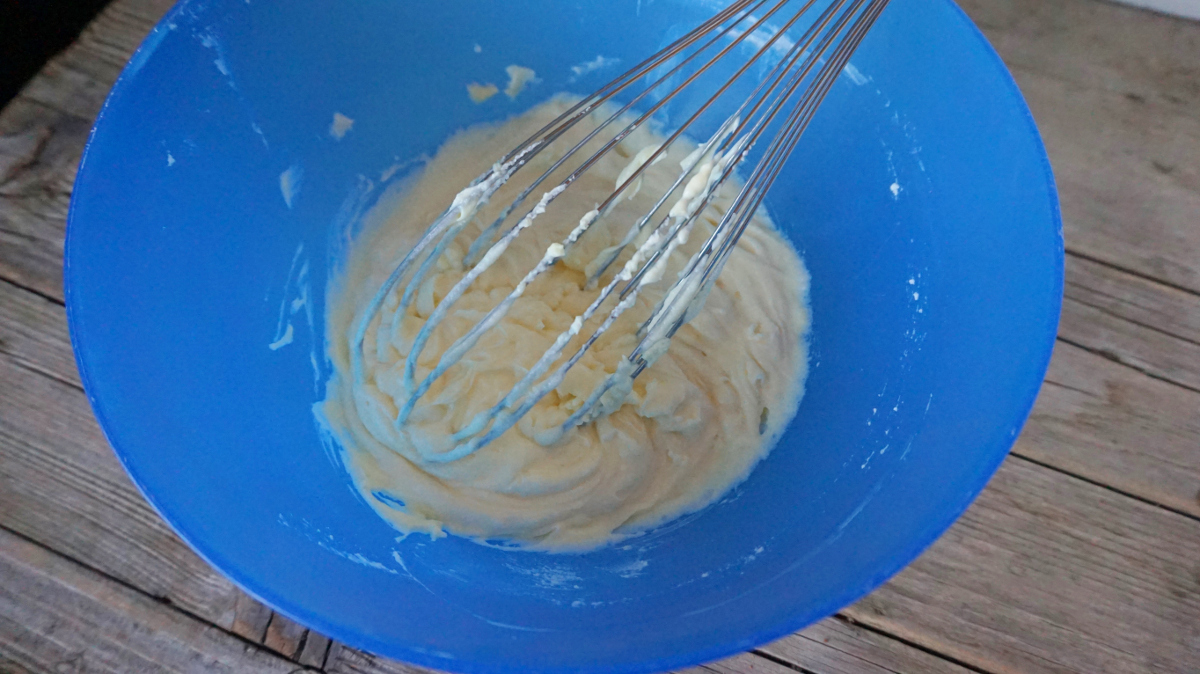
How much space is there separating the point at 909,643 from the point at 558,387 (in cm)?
60

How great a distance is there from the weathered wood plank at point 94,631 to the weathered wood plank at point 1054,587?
34.2 inches

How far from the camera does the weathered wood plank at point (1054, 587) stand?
100 cm

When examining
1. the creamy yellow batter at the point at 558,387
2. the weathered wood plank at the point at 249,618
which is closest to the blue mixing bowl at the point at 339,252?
the creamy yellow batter at the point at 558,387

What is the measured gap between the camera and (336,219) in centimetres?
106

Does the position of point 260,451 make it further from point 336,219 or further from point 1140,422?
point 1140,422

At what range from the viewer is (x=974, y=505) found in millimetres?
1076

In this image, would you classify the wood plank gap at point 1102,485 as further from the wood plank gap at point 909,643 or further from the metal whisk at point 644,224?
the metal whisk at point 644,224

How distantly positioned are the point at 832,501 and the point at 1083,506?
514mm

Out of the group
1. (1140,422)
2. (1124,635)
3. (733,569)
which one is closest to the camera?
(733,569)

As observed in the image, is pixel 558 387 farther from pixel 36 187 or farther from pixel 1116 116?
pixel 1116 116

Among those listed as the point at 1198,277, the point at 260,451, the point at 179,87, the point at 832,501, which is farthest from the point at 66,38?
the point at 1198,277

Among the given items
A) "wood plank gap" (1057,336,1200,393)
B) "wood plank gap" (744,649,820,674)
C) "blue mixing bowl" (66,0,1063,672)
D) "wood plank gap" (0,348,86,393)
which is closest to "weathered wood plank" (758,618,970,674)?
"wood plank gap" (744,649,820,674)

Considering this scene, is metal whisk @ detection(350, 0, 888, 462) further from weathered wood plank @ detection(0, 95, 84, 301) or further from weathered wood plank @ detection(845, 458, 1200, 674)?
weathered wood plank @ detection(0, 95, 84, 301)

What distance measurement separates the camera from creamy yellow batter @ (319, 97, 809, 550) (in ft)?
3.04
